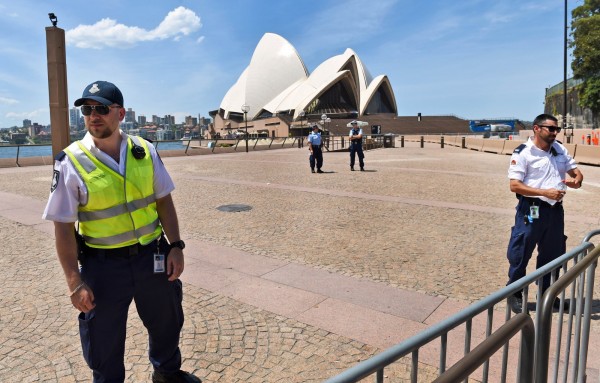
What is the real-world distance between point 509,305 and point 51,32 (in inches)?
226

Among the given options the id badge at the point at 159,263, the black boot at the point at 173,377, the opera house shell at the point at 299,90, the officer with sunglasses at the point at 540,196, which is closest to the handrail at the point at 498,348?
the id badge at the point at 159,263

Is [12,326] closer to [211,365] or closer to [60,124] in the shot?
[211,365]

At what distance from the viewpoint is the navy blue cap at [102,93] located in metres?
2.32

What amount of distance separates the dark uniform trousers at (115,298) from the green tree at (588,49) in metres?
50.0

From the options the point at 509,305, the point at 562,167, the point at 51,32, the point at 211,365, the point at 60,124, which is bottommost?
the point at 211,365

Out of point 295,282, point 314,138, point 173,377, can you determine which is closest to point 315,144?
point 314,138

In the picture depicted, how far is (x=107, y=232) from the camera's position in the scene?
237 cm

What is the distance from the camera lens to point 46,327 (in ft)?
12.0

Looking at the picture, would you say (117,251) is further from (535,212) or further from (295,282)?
(535,212)

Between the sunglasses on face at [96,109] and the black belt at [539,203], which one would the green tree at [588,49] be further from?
the sunglasses on face at [96,109]

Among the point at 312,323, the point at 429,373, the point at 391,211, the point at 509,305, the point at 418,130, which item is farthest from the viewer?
the point at 418,130

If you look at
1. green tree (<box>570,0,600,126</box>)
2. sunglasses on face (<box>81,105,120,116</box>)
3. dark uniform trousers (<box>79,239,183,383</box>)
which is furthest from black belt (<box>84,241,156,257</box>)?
green tree (<box>570,0,600,126</box>)

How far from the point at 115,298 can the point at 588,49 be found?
50825 mm

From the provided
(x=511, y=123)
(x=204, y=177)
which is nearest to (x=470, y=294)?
(x=204, y=177)
